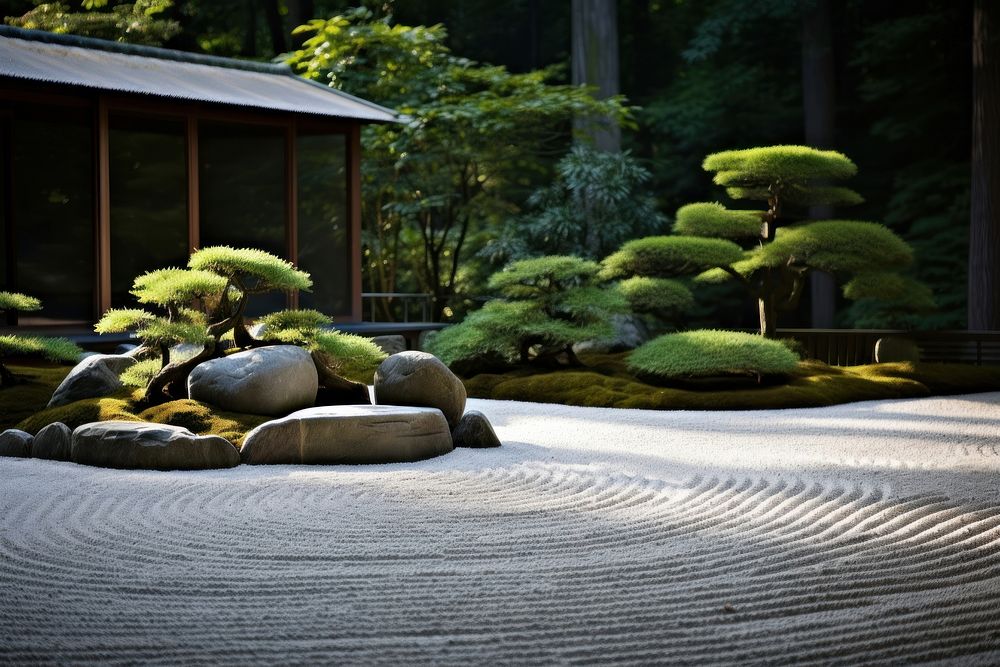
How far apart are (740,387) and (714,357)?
1.12 feet

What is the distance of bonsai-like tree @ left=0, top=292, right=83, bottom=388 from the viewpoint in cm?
699

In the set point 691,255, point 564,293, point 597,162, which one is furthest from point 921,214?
point 564,293

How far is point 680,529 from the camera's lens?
392cm

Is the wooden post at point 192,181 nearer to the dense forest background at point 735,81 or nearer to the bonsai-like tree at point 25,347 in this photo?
the bonsai-like tree at point 25,347

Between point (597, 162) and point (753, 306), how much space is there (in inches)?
198

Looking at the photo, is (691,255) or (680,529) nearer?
(680,529)

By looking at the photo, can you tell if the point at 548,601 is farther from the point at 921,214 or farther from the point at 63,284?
the point at 921,214

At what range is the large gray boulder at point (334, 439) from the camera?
5430mm

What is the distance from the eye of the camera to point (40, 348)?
7191 millimetres

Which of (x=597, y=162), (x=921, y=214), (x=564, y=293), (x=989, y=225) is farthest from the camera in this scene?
(x=921, y=214)

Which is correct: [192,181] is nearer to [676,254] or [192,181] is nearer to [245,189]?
[245,189]

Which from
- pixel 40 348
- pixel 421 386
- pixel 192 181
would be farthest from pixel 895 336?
pixel 40 348

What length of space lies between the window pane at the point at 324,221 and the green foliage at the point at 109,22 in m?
4.10

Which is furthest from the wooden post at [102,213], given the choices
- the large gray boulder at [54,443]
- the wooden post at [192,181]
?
the large gray boulder at [54,443]
